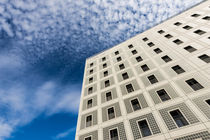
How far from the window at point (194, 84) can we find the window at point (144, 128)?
19.8ft

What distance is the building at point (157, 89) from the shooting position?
31.9 feet

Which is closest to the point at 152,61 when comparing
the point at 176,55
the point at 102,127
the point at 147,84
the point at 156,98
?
the point at 176,55

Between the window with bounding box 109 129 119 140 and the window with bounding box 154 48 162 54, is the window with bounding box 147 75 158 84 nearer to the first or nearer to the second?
the window with bounding box 154 48 162 54

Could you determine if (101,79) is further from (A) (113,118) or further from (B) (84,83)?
(A) (113,118)

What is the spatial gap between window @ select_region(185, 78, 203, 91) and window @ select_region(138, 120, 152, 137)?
238 inches

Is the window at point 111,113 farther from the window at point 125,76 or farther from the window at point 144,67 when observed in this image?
the window at point 144,67

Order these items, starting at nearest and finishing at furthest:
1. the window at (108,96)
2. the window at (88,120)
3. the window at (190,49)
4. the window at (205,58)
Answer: the window at (205,58), the window at (88,120), the window at (190,49), the window at (108,96)

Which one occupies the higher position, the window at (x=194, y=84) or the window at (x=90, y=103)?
the window at (x=90, y=103)

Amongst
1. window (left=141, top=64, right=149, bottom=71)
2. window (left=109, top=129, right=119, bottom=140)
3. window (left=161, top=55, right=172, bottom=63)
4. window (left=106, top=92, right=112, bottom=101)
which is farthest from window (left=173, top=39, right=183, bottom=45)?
window (left=109, top=129, right=119, bottom=140)

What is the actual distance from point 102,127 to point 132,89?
604 centimetres

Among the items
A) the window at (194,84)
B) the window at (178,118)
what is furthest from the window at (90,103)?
the window at (194,84)

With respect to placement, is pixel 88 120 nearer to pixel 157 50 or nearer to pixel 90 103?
pixel 90 103

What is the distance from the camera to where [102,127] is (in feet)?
40.4

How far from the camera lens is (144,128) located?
10.6 meters
